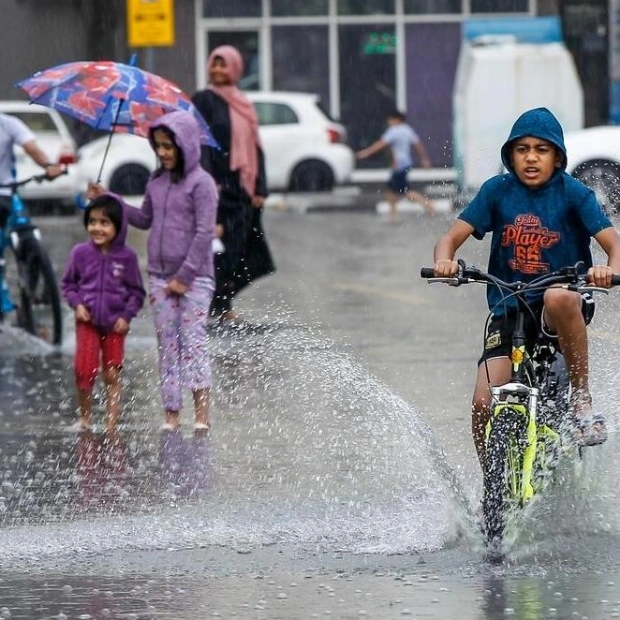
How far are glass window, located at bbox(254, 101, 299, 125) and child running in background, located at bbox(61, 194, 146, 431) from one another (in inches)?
844

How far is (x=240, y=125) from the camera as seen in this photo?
43.2 ft

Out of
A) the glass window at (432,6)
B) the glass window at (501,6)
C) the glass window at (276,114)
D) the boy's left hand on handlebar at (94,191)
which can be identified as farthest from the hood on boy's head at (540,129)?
the glass window at (501,6)

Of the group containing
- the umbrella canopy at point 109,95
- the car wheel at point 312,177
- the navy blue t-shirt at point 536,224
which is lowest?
the car wheel at point 312,177

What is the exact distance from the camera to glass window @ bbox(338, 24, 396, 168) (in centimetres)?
3591

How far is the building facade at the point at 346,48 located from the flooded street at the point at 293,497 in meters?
23.0

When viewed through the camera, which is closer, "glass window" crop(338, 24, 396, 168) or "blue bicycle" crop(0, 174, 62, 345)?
"blue bicycle" crop(0, 174, 62, 345)

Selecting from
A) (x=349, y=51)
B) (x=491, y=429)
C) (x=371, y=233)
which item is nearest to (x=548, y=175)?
(x=491, y=429)

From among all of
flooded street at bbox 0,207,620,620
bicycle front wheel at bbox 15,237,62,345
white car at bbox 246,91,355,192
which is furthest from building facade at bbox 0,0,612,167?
flooded street at bbox 0,207,620,620

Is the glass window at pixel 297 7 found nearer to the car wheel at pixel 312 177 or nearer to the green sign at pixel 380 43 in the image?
the green sign at pixel 380 43

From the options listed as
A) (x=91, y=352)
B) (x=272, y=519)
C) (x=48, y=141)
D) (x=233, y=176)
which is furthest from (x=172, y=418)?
(x=48, y=141)

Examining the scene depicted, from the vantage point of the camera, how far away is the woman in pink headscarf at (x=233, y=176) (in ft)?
42.2

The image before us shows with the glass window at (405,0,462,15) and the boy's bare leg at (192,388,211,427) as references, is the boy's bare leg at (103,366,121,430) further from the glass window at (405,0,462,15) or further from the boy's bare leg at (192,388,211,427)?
the glass window at (405,0,462,15)

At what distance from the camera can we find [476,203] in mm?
6898

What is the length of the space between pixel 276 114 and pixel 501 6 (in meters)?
7.14
